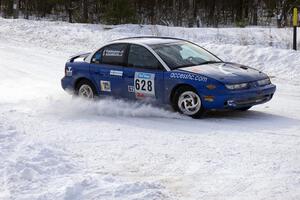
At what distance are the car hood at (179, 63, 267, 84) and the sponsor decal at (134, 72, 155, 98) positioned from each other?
597 millimetres

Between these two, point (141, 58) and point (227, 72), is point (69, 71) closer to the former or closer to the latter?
point (141, 58)

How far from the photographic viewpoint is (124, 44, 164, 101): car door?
10.1m

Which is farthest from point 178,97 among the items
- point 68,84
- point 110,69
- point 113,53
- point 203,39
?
point 203,39

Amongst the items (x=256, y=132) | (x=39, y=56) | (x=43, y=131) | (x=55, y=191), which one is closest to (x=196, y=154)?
(x=256, y=132)

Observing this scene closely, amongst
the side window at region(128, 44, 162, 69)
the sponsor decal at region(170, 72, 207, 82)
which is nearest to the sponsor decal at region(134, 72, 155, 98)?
the side window at region(128, 44, 162, 69)

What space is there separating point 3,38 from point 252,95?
1654 centimetres

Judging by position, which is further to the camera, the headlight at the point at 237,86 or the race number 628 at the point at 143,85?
the race number 628 at the point at 143,85

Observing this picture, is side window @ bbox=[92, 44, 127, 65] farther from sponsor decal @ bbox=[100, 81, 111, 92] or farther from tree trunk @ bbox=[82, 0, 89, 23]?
tree trunk @ bbox=[82, 0, 89, 23]

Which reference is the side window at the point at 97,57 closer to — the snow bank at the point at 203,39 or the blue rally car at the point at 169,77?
the blue rally car at the point at 169,77

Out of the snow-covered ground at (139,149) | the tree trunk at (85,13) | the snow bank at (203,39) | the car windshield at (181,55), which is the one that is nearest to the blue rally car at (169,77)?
the car windshield at (181,55)

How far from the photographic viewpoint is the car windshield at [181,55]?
10219 mm

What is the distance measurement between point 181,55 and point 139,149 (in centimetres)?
327

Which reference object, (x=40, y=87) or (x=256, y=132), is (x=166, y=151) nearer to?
(x=256, y=132)

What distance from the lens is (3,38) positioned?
2395 centimetres
